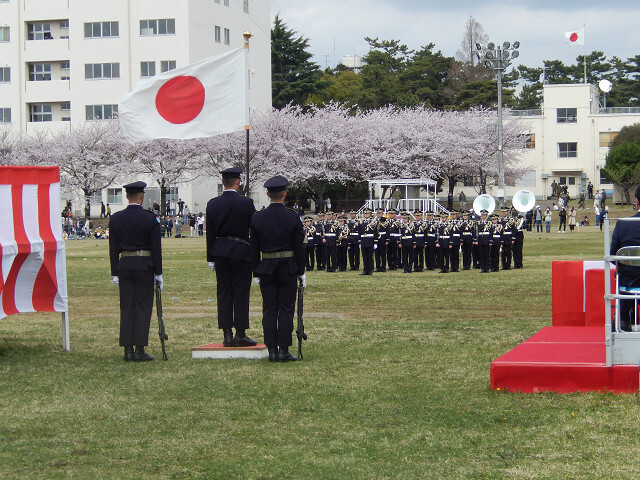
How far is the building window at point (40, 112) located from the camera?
74.8 m

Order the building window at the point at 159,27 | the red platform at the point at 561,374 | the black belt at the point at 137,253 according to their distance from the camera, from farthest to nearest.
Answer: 1. the building window at the point at 159,27
2. the black belt at the point at 137,253
3. the red platform at the point at 561,374

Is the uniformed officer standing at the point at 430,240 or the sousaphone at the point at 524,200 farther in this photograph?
the sousaphone at the point at 524,200

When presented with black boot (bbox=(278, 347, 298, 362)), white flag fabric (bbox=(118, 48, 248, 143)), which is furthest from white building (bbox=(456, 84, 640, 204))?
black boot (bbox=(278, 347, 298, 362))

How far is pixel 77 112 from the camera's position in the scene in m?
73.6

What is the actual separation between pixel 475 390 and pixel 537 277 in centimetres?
1481

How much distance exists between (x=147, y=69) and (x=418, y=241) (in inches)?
1960

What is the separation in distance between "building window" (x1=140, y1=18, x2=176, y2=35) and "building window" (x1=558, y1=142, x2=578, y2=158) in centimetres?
3498

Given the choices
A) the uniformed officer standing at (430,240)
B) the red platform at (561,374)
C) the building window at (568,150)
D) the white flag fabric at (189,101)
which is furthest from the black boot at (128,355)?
the building window at (568,150)

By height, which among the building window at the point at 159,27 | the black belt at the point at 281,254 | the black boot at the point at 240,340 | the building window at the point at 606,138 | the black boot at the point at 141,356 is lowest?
the black boot at the point at 141,356

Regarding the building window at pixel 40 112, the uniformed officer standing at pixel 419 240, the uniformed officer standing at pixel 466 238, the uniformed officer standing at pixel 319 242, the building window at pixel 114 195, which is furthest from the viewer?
the building window at pixel 40 112

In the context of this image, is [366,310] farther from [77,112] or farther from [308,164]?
[77,112]

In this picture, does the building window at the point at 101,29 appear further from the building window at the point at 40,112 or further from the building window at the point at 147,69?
the building window at the point at 40,112

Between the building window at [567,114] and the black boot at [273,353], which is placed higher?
the building window at [567,114]

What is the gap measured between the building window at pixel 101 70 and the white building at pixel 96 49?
0.08 m
